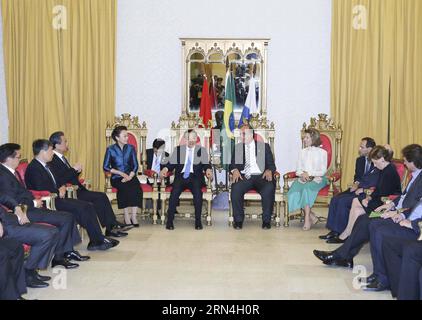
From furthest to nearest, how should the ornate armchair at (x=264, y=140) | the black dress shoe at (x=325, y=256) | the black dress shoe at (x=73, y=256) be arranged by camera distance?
the ornate armchair at (x=264, y=140), the black dress shoe at (x=73, y=256), the black dress shoe at (x=325, y=256)

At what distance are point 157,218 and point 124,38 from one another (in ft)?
10.4

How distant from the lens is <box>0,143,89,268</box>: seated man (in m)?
5.42

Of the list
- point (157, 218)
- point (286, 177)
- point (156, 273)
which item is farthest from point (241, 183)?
point (156, 273)

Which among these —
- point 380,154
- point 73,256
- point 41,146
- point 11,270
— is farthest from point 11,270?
point 380,154

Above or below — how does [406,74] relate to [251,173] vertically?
above

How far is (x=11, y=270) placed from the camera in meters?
4.44

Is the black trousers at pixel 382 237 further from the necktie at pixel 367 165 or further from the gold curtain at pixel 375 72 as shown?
the gold curtain at pixel 375 72

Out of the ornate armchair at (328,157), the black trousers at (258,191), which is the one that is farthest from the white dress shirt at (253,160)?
the ornate armchair at (328,157)

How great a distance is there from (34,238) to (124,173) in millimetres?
3025

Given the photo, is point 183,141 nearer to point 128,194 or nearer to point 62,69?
point 128,194

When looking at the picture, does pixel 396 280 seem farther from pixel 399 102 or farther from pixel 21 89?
pixel 21 89

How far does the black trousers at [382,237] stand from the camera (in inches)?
203

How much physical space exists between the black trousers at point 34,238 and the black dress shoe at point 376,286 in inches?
108

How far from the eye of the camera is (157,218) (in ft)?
28.1
